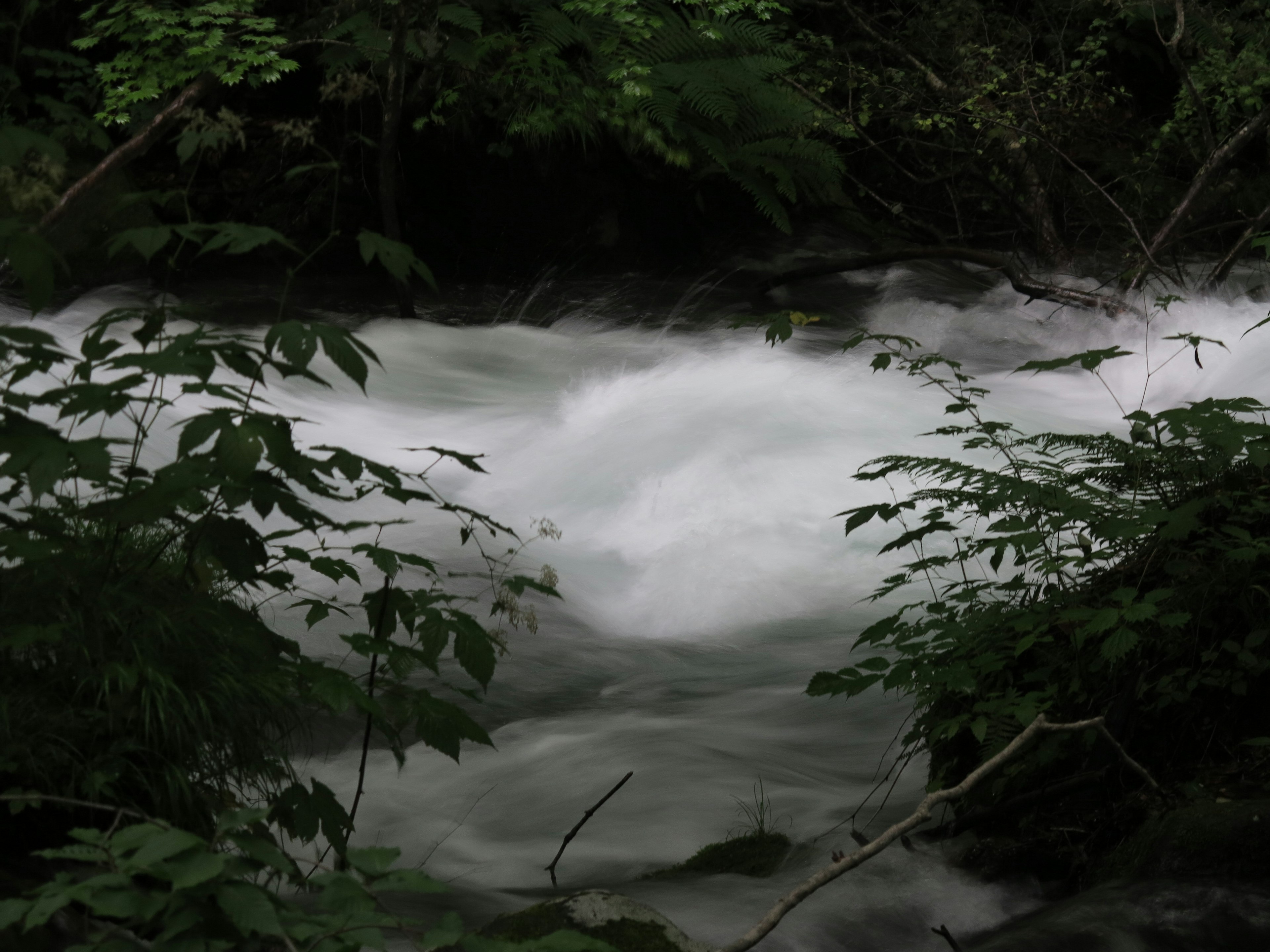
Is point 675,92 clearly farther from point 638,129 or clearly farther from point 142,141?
point 142,141

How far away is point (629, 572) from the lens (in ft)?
18.3

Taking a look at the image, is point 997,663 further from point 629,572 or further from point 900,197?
point 900,197

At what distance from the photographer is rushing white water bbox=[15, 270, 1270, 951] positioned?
9.67ft

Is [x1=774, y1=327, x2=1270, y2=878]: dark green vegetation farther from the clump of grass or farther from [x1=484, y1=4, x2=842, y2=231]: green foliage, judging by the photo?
[x1=484, y1=4, x2=842, y2=231]: green foliage

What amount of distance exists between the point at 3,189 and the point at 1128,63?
33.6 ft

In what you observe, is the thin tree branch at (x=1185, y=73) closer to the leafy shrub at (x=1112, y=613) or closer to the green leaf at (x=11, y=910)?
the leafy shrub at (x=1112, y=613)

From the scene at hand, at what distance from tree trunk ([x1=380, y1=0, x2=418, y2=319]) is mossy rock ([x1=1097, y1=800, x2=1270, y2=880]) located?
5.84 meters

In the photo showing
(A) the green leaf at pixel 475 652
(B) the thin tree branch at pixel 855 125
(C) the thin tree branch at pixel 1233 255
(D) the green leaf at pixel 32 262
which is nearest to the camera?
(D) the green leaf at pixel 32 262

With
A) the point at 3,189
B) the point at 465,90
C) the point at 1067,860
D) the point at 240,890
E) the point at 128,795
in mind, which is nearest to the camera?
the point at 240,890

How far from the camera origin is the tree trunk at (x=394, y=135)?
6.93 meters

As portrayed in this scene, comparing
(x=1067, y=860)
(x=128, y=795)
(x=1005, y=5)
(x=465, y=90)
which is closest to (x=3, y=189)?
(x=465, y=90)

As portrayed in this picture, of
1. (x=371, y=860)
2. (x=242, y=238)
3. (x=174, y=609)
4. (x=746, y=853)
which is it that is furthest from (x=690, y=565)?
(x=371, y=860)

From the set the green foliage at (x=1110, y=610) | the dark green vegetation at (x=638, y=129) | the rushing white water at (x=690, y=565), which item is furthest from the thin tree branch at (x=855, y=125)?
the green foliage at (x=1110, y=610)

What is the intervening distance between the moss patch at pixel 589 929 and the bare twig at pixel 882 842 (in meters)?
0.15
